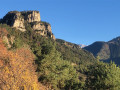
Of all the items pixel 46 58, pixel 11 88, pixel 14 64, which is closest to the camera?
pixel 11 88

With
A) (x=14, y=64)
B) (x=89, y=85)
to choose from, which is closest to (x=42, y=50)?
(x=89, y=85)

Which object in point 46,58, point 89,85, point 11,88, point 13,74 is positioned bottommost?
point 89,85

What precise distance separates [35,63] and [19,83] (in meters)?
18.5

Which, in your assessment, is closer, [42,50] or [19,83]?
[19,83]

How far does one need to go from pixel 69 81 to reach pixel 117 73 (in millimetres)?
Answer: 17620

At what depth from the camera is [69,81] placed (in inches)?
1613

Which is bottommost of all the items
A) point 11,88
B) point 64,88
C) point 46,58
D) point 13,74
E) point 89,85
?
point 64,88

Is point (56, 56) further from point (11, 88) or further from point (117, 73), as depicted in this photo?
point (11, 88)

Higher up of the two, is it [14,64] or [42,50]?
[42,50]

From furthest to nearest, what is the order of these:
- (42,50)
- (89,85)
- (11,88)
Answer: (42,50) → (89,85) → (11,88)

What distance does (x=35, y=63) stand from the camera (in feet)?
99.5

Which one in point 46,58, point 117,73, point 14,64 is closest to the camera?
point 14,64

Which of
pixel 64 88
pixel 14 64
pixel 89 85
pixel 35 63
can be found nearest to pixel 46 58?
pixel 35 63

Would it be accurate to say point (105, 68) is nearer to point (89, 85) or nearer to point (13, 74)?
point (89, 85)
